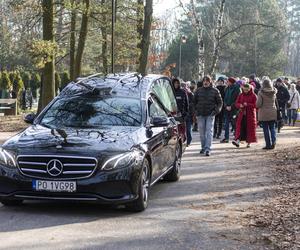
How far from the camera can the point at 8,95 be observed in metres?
35.5

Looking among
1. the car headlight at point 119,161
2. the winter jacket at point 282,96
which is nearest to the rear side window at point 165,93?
the car headlight at point 119,161

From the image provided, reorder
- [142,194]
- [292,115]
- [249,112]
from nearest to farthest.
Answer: [142,194]
[249,112]
[292,115]

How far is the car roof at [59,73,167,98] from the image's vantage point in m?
9.34

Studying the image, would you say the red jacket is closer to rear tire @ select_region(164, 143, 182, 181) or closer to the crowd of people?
the crowd of people

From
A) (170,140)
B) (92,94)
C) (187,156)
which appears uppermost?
(92,94)

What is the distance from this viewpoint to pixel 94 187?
24.1ft

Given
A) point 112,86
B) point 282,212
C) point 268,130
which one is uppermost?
point 112,86

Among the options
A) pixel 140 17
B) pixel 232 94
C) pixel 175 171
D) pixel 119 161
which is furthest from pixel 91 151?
pixel 140 17

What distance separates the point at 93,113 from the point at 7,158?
1.66 metres

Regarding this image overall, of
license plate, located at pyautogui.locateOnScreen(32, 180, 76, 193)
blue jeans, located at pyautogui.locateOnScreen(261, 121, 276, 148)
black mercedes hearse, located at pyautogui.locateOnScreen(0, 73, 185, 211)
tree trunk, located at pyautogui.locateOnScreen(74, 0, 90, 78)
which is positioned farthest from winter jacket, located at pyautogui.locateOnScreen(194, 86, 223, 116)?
tree trunk, located at pyautogui.locateOnScreen(74, 0, 90, 78)

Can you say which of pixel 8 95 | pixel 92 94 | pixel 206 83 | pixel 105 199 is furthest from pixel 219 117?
→ pixel 8 95

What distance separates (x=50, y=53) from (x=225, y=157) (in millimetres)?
8283

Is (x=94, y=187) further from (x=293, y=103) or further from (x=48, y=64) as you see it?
(x=293, y=103)

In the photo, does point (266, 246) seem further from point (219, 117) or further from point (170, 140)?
point (219, 117)
